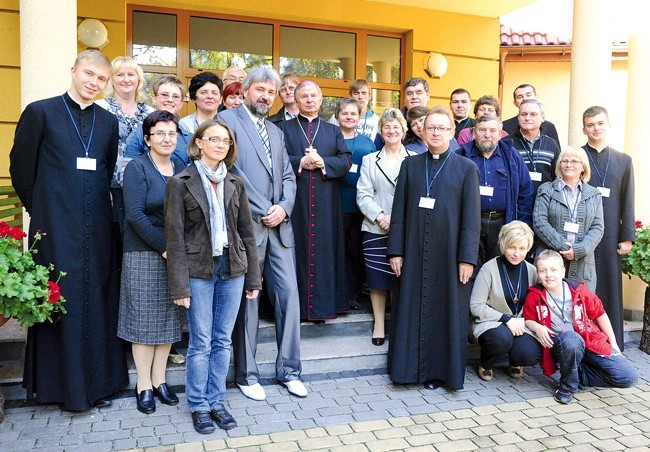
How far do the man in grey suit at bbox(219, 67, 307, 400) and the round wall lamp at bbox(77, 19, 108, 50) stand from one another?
3.68 metres

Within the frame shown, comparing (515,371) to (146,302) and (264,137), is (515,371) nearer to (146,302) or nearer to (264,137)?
(264,137)

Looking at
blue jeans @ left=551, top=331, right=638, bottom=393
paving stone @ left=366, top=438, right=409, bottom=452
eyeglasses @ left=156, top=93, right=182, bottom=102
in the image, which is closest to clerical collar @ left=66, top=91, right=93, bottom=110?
eyeglasses @ left=156, top=93, right=182, bottom=102

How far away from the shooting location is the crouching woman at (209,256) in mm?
3576

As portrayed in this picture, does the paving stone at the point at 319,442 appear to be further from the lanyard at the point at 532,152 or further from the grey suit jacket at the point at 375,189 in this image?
the lanyard at the point at 532,152

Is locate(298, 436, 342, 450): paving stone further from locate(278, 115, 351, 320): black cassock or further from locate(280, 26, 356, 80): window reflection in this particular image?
locate(280, 26, 356, 80): window reflection

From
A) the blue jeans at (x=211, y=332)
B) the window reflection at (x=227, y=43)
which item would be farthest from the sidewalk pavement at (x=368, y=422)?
the window reflection at (x=227, y=43)

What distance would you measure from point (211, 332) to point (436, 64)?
652cm

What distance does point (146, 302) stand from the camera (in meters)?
3.87

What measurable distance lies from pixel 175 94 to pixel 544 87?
378 inches

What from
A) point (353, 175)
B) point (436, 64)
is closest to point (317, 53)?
point (436, 64)

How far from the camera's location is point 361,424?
13.0 feet

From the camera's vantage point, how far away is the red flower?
3.60 metres

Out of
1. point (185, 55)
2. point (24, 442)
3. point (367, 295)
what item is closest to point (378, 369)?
point (367, 295)

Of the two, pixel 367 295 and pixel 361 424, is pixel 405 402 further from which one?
pixel 367 295
